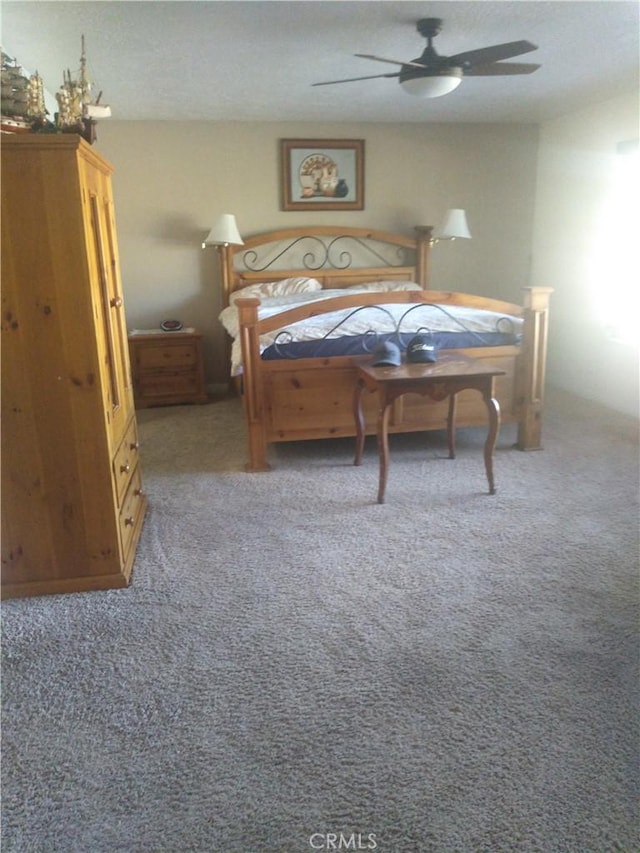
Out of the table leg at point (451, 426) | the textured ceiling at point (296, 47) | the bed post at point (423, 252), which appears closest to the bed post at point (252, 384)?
the table leg at point (451, 426)

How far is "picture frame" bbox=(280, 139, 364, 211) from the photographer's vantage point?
502 centimetres

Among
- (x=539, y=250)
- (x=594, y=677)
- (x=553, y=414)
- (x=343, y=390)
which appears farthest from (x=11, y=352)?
(x=539, y=250)

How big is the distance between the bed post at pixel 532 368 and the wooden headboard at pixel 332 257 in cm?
202

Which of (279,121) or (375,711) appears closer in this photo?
(375,711)

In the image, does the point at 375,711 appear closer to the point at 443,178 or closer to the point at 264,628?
the point at 264,628

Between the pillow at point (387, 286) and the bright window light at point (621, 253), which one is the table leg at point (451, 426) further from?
the bright window light at point (621, 253)

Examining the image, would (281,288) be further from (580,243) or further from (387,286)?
(580,243)

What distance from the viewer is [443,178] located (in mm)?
5332

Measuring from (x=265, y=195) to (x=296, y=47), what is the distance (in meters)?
1.99

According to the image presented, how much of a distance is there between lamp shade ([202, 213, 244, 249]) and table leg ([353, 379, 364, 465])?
210 cm

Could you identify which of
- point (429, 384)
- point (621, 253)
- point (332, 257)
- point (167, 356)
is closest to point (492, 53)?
point (429, 384)

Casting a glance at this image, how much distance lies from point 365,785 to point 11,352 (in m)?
1.68

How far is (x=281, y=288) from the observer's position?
15.9 ft

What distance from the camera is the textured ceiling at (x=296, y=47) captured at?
105 inches
